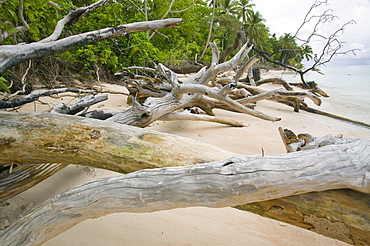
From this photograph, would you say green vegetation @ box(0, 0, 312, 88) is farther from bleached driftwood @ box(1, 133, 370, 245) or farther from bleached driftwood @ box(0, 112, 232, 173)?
bleached driftwood @ box(1, 133, 370, 245)

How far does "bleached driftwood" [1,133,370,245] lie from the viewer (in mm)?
1173

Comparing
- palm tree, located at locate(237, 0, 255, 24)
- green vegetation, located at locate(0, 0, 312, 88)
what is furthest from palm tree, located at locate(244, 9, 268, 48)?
green vegetation, located at locate(0, 0, 312, 88)

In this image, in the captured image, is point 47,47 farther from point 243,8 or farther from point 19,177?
point 243,8

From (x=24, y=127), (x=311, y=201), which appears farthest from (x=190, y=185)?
(x=24, y=127)

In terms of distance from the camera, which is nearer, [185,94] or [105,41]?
[185,94]

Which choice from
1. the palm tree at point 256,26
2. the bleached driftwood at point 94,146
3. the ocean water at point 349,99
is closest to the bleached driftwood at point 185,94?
the bleached driftwood at point 94,146

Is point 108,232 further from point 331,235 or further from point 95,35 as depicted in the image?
point 95,35

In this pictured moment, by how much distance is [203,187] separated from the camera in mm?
1181

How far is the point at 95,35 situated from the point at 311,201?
2498 millimetres

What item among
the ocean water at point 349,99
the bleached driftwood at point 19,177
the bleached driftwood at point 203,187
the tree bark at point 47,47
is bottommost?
the ocean water at point 349,99

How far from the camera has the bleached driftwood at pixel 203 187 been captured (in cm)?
117

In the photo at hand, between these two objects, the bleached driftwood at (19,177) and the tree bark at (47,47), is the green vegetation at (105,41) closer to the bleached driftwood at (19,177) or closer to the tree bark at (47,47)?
the tree bark at (47,47)

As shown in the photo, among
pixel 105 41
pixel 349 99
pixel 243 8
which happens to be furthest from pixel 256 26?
pixel 105 41

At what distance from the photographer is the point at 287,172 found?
120 cm
